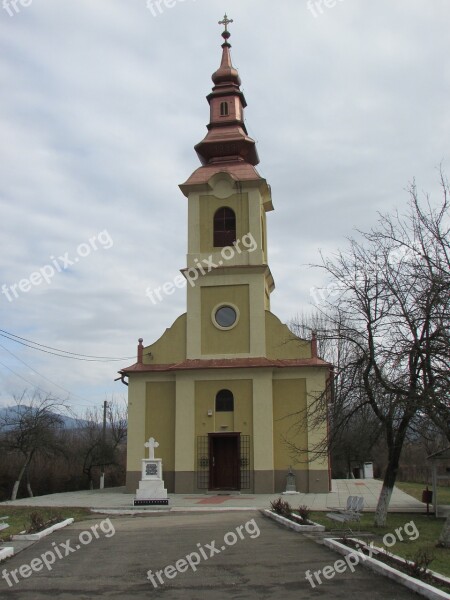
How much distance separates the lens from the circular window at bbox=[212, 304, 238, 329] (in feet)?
93.3

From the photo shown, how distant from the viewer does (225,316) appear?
28609 millimetres

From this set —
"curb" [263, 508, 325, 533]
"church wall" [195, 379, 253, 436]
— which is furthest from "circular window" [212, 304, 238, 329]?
"curb" [263, 508, 325, 533]

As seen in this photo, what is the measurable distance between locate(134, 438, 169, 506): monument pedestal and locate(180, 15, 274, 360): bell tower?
603 cm

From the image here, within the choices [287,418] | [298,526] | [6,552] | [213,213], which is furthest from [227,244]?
[6,552]

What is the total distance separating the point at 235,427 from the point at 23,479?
14.0 metres

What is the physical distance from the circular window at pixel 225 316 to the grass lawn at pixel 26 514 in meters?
10.7

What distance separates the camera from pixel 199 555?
10930 mm

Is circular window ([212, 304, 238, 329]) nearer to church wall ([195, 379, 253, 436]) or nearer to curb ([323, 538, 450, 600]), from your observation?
church wall ([195, 379, 253, 436])

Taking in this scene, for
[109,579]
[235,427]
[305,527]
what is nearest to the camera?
[109,579]

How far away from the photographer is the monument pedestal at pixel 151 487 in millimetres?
21609

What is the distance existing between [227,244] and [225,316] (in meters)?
3.43

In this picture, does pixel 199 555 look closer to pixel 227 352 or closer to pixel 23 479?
pixel 227 352

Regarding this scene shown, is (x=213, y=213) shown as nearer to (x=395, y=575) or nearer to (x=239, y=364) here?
(x=239, y=364)

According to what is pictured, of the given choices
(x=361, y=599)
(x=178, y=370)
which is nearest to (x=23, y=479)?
(x=178, y=370)
